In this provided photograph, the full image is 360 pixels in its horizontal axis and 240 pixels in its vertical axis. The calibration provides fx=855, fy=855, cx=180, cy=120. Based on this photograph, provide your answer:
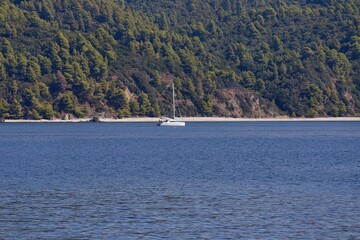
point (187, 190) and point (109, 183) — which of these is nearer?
point (187, 190)

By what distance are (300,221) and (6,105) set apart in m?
164

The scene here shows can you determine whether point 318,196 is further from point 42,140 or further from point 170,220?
point 42,140

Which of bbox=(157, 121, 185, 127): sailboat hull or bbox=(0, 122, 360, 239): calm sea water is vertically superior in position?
bbox=(0, 122, 360, 239): calm sea water

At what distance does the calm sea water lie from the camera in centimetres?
3903

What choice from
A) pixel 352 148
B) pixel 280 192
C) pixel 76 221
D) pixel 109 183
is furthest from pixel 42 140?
pixel 76 221

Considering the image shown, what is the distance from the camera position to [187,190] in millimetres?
53406

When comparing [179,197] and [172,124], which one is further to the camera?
[172,124]

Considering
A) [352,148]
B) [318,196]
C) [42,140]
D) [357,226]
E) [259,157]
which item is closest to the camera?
[357,226]

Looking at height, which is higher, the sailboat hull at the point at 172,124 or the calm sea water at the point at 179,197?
the calm sea water at the point at 179,197

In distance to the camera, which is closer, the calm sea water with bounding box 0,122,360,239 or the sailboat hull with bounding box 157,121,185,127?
the calm sea water with bounding box 0,122,360,239

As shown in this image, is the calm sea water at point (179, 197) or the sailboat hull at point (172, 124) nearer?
the calm sea water at point (179, 197)

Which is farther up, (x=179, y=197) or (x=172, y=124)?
(x=179, y=197)

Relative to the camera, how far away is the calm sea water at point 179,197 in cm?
3903

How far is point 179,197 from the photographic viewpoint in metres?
49.6
